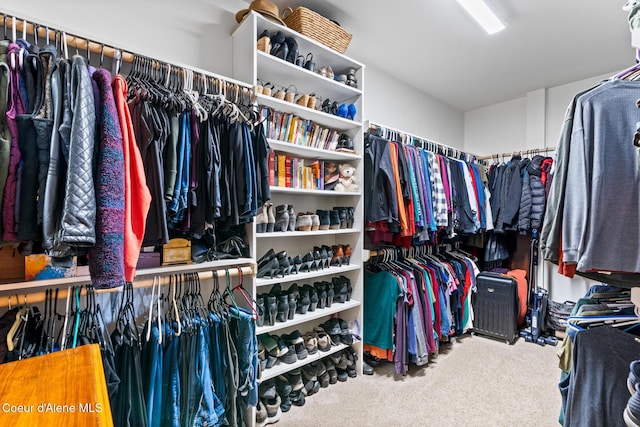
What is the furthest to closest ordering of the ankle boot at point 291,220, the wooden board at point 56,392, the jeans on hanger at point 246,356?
the ankle boot at point 291,220
the jeans on hanger at point 246,356
the wooden board at point 56,392

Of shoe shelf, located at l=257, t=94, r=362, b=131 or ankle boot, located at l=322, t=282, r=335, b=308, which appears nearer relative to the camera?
shoe shelf, located at l=257, t=94, r=362, b=131

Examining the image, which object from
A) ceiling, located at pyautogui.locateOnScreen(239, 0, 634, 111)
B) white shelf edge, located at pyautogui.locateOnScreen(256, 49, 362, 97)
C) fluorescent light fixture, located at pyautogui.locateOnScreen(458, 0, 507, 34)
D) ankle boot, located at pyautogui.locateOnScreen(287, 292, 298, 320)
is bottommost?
ankle boot, located at pyautogui.locateOnScreen(287, 292, 298, 320)

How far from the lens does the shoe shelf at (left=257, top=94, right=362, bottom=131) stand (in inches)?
70.8

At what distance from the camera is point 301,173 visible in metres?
2.07

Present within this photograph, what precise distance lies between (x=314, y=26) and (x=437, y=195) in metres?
1.63

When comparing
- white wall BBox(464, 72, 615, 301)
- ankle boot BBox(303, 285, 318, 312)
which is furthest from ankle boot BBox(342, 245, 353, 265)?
white wall BBox(464, 72, 615, 301)

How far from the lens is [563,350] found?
107 centimetres

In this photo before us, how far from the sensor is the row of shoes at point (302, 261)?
6.00 ft

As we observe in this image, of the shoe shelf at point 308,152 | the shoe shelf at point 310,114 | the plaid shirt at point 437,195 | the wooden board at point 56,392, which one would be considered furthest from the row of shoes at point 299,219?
the wooden board at point 56,392

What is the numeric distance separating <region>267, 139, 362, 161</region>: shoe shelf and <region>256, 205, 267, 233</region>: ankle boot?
1.35 ft

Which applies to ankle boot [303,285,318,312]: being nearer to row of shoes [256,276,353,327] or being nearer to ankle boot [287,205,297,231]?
row of shoes [256,276,353,327]

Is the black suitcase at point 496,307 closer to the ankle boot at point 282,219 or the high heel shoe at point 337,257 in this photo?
the high heel shoe at point 337,257

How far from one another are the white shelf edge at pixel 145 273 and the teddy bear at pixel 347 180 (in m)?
0.91

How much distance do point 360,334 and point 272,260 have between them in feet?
3.22
